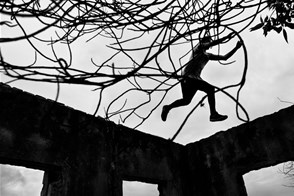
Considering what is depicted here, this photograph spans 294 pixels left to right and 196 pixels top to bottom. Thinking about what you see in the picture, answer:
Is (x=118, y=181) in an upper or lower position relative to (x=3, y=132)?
lower

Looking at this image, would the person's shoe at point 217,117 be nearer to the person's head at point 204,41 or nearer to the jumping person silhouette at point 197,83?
the jumping person silhouette at point 197,83

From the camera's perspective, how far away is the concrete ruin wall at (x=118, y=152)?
350 centimetres

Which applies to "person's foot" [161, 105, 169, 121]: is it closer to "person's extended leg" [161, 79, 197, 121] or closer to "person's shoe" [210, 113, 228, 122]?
"person's extended leg" [161, 79, 197, 121]

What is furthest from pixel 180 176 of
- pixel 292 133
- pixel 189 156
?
pixel 292 133

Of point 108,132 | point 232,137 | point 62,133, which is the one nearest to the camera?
point 62,133

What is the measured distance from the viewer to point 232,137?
500cm

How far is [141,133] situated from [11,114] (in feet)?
8.08

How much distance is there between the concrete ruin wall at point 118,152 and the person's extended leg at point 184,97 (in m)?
0.94

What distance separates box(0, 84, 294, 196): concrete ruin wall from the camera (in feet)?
11.5

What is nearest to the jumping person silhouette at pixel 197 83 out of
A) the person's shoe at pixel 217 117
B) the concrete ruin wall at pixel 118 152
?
the person's shoe at pixel 217 117

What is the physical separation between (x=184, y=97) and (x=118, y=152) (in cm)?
227

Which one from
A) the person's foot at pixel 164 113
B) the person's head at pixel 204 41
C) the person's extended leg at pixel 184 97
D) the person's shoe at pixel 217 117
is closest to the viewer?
the person's head at pixel 204 41

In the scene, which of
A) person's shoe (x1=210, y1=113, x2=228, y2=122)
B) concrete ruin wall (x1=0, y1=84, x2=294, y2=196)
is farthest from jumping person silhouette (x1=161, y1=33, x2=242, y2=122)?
concrete ruin wall (x1=0, y1=84, x2=294, y2=196)

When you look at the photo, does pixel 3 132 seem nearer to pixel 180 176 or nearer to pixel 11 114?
pixel 11 114
